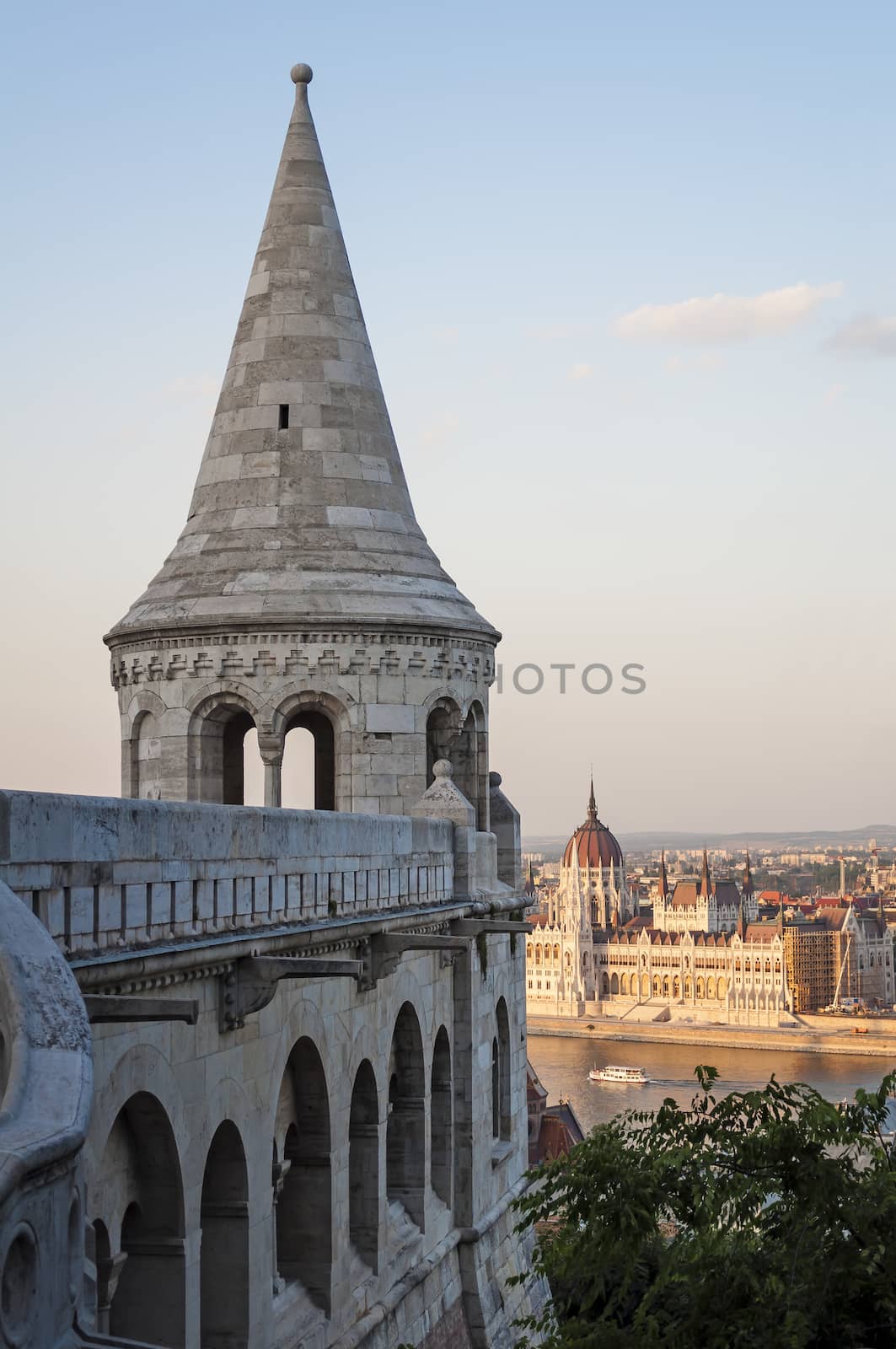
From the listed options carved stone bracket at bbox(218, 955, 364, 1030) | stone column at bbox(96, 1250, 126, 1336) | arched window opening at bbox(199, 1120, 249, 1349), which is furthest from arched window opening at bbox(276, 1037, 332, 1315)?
stone column at bbox(96, 1250, 126, 1336)

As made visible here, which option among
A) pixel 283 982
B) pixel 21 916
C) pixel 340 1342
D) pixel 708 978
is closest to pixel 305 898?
pixel 283 982

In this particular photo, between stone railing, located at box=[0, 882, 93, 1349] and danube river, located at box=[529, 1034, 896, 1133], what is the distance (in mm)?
73948

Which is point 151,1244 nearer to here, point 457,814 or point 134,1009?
point 134,1009

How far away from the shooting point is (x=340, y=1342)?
1147 centimetres

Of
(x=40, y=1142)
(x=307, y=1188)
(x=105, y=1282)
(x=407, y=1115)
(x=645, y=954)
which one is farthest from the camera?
(x=645, y=954)

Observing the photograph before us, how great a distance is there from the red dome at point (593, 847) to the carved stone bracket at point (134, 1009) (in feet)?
476

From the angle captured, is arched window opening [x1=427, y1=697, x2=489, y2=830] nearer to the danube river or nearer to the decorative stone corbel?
the decorative stone corbel

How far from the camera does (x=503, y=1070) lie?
17.7 metres

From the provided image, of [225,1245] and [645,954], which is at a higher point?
[225,1245]

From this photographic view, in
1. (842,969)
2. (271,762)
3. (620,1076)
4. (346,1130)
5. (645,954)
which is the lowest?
(620,1076)

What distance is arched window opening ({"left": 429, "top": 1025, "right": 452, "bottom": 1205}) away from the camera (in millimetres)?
15039

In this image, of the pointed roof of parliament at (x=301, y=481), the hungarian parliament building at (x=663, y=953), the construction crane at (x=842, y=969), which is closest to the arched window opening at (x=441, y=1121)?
the pointed roof of parliament at (x=301, y=481)

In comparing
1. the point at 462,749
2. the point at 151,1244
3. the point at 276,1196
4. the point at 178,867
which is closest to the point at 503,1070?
the point at 462,749

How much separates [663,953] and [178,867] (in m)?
130
